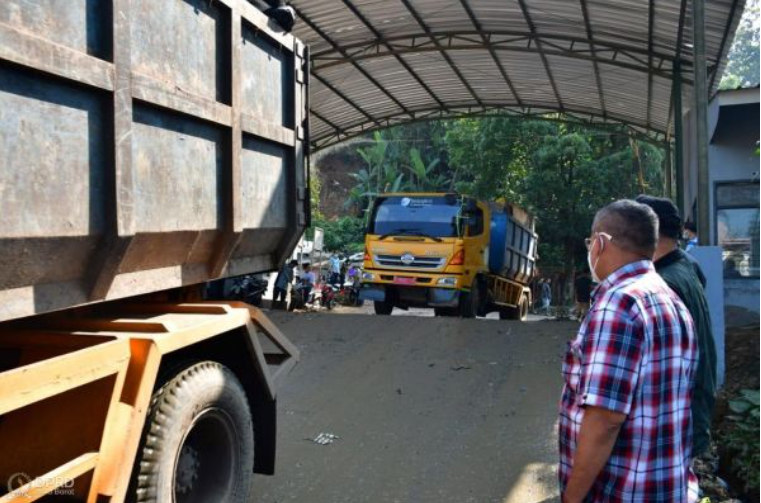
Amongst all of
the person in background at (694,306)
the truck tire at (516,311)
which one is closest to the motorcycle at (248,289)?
the truck tire at (516,311)

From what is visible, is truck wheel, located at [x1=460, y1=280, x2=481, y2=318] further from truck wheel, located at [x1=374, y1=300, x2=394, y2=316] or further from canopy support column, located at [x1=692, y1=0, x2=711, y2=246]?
canopy support column, located at [x1=692, y1=0, x2=711, y2=246]

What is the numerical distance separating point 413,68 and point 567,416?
14.9 m

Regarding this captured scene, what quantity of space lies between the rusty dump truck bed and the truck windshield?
888cm

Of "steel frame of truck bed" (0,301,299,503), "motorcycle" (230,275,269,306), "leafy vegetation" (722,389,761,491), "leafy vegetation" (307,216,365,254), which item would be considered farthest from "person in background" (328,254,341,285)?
"steel frame of truck bed" (0,301,299,503)

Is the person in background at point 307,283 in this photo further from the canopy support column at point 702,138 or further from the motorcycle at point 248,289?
the canopy support column at point 702,138

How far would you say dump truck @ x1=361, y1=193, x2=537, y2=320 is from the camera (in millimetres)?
12602

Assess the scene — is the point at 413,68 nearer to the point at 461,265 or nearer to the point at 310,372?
the point at 461,265

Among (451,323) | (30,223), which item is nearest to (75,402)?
(30,223)

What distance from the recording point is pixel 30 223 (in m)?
2.18

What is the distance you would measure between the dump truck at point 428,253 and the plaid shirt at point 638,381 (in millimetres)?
10177

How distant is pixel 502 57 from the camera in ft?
50.9

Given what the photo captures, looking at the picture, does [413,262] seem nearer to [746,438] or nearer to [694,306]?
[746,438]

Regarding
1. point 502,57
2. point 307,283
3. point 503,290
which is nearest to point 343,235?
point 307,283

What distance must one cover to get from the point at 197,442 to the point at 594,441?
2.07 metres
